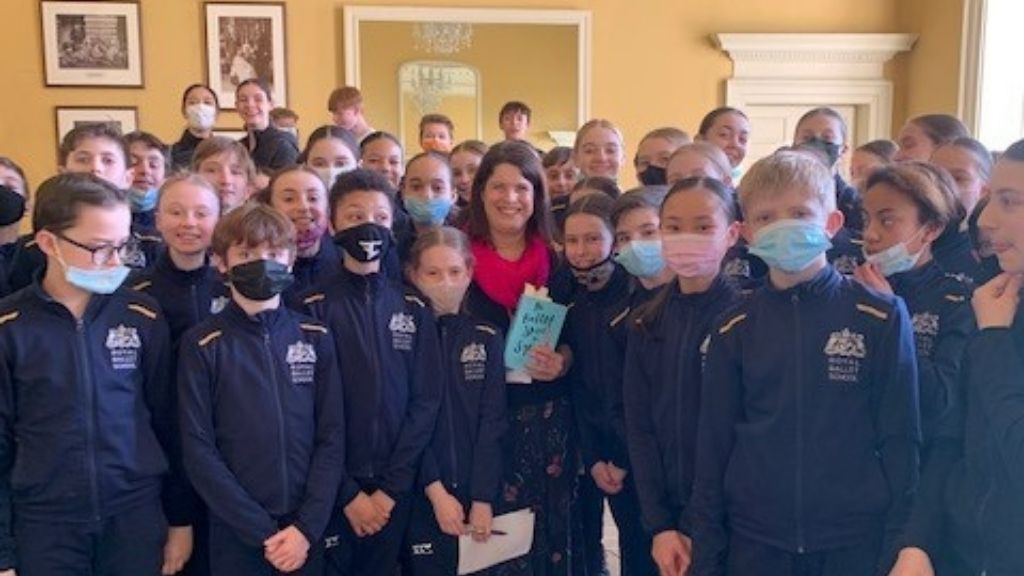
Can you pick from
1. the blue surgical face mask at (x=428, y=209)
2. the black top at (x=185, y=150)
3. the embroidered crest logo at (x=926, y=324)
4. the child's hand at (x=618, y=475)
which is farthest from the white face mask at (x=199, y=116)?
the embroidered crest logo at (x=926, y=324)

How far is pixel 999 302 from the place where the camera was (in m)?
1.89

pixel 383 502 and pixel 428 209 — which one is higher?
pixel 428 209

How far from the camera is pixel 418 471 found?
9.10ft

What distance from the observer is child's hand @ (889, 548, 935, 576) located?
195 cm

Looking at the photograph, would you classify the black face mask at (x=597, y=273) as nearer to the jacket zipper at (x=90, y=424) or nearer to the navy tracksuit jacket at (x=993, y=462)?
the navy tracksuit jacket at (x=993, y=462)

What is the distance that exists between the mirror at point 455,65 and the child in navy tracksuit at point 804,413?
18.3 feet

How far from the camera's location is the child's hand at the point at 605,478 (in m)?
2.97

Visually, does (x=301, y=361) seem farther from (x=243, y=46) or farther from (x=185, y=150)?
(x=243, y=46)

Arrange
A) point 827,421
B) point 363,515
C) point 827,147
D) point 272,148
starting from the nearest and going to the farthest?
1. point 827,421
2. point 363,515
3. point 827,147
4. point 272,148

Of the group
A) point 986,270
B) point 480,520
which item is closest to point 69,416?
point 480,520

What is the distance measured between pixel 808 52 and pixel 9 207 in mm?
6644

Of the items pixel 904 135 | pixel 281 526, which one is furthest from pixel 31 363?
pixel 904 135

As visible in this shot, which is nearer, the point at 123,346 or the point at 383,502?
the point at 123,346

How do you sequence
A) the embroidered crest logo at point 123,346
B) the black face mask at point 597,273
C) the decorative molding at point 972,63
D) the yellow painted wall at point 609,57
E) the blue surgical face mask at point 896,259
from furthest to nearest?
the yellow painted wall at point 609,57
the decorative molding at point 972,63
the black face mask at point 597,273
the blue surgical face mask at point 896,259
the embroidered crest logo at point 123,346
